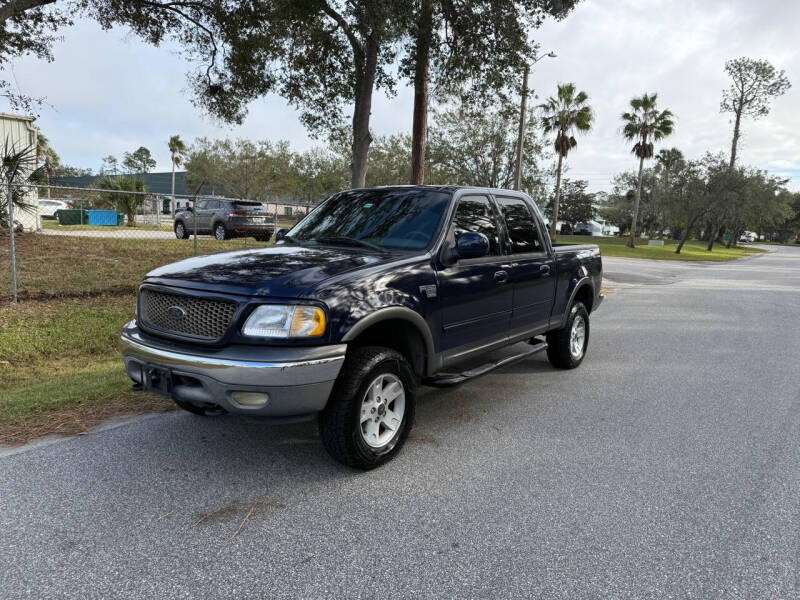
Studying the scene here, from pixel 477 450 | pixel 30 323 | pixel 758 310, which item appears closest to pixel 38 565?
pixel 477 450

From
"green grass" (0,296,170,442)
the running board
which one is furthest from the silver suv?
the running board

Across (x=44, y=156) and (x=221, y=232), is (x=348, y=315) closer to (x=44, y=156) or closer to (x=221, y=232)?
(x=221, y=232)

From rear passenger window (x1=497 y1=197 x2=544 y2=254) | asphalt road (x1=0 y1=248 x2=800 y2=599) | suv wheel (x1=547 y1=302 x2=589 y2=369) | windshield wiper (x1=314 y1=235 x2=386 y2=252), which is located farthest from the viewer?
suv wheel (x1=547 y1=302 x2=589 y2=369)

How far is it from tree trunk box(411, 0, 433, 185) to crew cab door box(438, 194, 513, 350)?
295 inches

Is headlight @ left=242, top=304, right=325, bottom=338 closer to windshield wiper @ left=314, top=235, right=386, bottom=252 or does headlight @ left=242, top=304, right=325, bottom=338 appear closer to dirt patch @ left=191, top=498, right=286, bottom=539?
dirt patch @ left=191, top=498, right=286, bottom=539

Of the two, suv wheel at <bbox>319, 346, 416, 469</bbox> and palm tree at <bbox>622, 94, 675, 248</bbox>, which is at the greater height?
palm tree at <bbox>622, 94, 675, 248</bbox>

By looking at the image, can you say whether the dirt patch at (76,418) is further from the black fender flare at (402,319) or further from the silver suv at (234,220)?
the silver suv at (234,220)

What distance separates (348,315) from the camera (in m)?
3.28

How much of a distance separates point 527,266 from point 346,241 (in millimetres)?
1783

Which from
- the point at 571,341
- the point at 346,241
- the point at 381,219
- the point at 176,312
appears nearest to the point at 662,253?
the point at 571,341

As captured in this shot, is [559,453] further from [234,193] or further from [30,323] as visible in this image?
[234,193]

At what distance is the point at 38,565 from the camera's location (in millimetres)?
2527

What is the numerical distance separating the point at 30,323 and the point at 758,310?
13072mm

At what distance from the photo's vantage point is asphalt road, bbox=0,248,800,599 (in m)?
2.49
